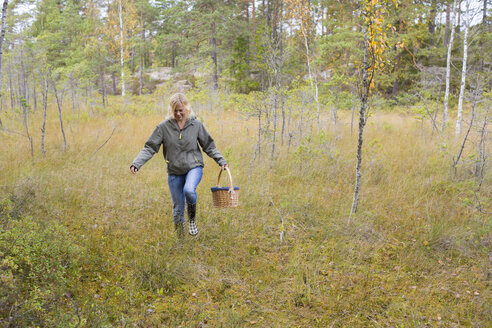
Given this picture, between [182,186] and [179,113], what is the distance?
94 cm

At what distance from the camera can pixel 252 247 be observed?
407 centimetres

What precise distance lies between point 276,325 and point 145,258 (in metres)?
1.67

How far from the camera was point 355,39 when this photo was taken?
457 inches

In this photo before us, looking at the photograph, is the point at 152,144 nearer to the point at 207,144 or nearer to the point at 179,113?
the point at 179,113

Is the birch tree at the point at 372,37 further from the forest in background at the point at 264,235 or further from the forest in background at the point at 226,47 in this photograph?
the forest in background at the point at 226,47

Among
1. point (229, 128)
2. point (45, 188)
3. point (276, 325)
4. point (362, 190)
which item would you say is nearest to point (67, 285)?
point (276, 325)

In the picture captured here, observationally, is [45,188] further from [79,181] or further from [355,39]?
[355,39]

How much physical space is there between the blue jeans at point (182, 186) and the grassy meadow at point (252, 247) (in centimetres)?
42

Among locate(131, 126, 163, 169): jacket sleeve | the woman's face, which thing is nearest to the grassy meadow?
locate(131, 126, 163, 169): jacket sleeve

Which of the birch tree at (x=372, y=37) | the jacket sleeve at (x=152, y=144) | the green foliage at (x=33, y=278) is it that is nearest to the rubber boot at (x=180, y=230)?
the jacket sleeve at (x=152, y=144)

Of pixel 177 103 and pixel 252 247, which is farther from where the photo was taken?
pixel 252 247

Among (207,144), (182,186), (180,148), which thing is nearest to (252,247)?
(182,186)

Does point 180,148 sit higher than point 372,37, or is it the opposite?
point 372,37

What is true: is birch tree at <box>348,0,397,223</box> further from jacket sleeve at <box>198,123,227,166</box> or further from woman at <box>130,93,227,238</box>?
woman at <box>130,93,227,238</box>
